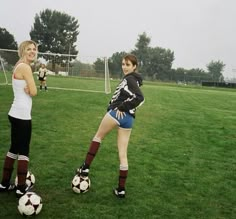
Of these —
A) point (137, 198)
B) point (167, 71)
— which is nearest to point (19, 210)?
point (137, 198)

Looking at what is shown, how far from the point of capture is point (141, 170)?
694cm

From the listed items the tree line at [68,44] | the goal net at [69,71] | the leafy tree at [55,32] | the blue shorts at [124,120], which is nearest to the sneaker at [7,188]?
the blue shorts at [124,120]

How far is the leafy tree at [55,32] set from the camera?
91556 mm

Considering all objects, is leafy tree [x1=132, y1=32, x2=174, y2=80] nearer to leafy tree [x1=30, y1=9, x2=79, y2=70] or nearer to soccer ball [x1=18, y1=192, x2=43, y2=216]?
leafy tree [x1=30, y1=9, x2=79, y2=70]

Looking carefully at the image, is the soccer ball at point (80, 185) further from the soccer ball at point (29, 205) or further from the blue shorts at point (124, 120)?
the blue shorts at point (124, 120)

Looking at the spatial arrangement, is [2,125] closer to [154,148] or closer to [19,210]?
[154,148]

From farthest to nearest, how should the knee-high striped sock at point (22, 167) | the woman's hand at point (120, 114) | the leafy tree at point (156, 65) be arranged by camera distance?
the leafy tree at point (156, 65) → the woman's hand at point (120, 114) → the knee-high striped sock at point (22, 167)

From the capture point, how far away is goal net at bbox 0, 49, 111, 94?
2781 cm

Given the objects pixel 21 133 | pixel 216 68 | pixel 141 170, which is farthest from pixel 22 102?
pixel 216 68

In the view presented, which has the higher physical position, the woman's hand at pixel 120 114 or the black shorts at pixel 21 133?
the woman's hand at pixel 120 114

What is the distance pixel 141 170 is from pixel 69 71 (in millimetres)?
24117

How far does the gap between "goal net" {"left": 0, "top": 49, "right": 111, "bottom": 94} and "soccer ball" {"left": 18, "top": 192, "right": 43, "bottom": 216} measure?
73.5 feet

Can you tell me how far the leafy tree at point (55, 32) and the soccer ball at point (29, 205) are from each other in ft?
290

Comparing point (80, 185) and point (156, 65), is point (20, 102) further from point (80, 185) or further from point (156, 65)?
point (156, 65)
